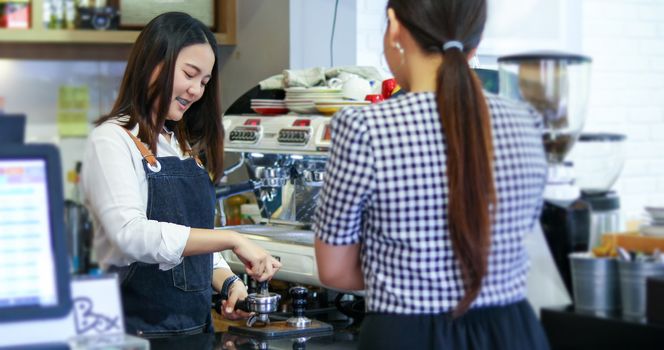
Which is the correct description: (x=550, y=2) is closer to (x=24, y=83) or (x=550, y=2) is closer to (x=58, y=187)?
(x=24, y=83)

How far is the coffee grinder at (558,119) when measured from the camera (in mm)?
1723

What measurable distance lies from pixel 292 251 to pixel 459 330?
141 centimetres

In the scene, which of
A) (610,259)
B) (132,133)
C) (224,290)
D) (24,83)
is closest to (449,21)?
(610,259)

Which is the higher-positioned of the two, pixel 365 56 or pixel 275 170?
pixel 365 56

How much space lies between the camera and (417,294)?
5.17ft

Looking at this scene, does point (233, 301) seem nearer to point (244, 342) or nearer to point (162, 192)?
point (244, 342)

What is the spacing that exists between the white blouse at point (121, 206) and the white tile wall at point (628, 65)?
65.2 inches

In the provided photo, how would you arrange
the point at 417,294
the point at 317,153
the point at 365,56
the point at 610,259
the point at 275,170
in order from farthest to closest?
the point at 365,56, the point at 275,170, the point at 317,153, the point at 610,259, the point at 417,294

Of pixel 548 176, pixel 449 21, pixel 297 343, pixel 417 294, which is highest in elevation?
pixel 449 21

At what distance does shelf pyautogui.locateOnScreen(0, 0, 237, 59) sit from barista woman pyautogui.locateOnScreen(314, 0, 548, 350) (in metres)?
2.60

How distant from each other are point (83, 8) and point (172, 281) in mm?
2058

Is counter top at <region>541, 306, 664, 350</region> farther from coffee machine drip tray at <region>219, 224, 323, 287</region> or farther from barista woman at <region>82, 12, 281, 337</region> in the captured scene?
coffee machine drip tray at <region>219, 224, 323, 287</region>

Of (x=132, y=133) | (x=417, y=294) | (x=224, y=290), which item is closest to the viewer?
(x=417, y=294)

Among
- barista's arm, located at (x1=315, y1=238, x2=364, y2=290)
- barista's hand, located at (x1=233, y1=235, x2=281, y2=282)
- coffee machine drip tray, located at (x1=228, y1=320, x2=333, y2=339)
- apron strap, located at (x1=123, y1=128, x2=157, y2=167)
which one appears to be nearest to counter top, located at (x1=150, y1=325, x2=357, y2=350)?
coffee machine drip tray, located at (x1=228, y1=320, x2=333, y2=339)
